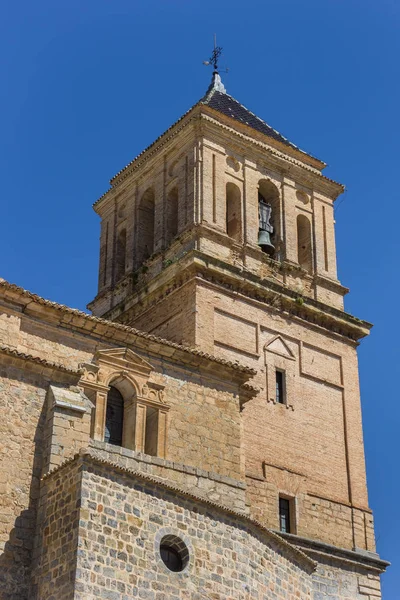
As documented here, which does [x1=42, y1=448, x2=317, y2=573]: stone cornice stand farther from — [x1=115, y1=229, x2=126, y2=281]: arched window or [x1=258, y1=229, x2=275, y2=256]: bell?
[x1=115, y1=229, x2=126, y2=281]: arched window

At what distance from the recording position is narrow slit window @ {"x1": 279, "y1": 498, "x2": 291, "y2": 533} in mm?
23219

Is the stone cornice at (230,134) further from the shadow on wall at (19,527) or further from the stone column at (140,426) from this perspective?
the shadow on wall at (19,527)

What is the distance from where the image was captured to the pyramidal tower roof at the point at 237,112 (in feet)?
94.8

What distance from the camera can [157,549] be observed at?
1606 cm

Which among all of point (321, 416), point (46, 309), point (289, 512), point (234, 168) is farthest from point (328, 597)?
point (234, 168)

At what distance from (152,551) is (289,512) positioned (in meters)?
8.12

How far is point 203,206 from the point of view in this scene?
2661cm

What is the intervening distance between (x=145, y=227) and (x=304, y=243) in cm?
420

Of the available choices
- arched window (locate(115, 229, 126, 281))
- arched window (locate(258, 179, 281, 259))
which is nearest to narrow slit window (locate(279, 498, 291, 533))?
arched window (locate(258, 179, 281, 259))

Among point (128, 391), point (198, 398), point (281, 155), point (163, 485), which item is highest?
point (281, 155)

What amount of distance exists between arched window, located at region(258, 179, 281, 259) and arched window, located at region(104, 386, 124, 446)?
8677 mm

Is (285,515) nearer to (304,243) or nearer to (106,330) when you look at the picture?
(106,330)

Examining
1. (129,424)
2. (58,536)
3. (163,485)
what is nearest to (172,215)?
(129,424)

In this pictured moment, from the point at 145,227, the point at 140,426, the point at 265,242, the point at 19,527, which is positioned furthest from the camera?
the point at 145,227
